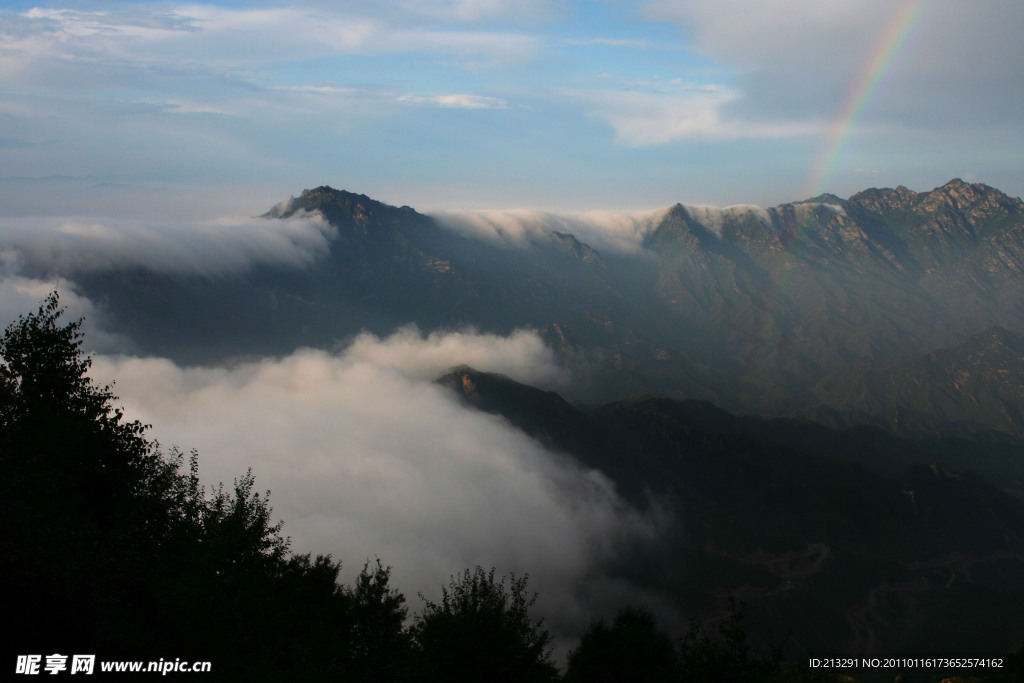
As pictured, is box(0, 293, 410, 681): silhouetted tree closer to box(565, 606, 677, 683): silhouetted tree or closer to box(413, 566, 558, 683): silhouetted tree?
box(413, 566, 558, 683): silhouetted tree

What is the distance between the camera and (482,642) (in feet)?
150

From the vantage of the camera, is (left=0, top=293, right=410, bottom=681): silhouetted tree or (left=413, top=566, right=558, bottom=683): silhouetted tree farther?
(left=413, top=566, right=558, bottom=683): silhouetted tree

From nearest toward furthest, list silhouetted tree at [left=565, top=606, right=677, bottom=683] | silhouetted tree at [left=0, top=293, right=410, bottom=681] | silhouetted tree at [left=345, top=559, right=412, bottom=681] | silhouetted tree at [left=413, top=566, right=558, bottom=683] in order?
silhouetted tree at [left=0, top=293, right=410, bottom=681], silhouetted tree at [left=345, top=559, right=412, bottom=681], silhouetted tree at [left=413, top=566, right=558, bottom=683], silhouetted tree at [left=565, top=606, right=677, bottom=683]

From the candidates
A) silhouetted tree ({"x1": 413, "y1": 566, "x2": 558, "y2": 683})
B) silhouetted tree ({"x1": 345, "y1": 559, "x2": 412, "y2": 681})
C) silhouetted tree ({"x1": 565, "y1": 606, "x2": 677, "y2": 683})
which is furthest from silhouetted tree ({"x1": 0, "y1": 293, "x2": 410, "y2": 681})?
silhouetted tree ({"x1": 565, "y1": 606, "x2": 677, "y2": 683})

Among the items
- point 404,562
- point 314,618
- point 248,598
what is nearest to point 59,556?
point 248,598

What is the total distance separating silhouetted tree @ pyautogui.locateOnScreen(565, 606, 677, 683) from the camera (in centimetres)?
5478

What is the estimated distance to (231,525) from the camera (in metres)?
42.7

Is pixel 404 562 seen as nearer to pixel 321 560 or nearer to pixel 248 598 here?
pixel 321 560

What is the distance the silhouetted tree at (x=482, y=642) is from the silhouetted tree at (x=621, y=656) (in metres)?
7.37

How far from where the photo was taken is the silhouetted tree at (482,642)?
44.1 metres

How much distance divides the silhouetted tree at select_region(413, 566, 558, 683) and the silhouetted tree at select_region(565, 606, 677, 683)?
7.37m

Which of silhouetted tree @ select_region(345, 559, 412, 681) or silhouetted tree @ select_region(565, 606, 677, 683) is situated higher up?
silhouetted tree @ select_region(345, 559, 412, 681)

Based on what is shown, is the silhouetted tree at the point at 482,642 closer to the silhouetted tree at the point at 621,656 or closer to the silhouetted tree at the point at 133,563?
the silhouetted tree at the point at 133,563

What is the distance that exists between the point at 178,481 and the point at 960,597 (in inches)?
9220
